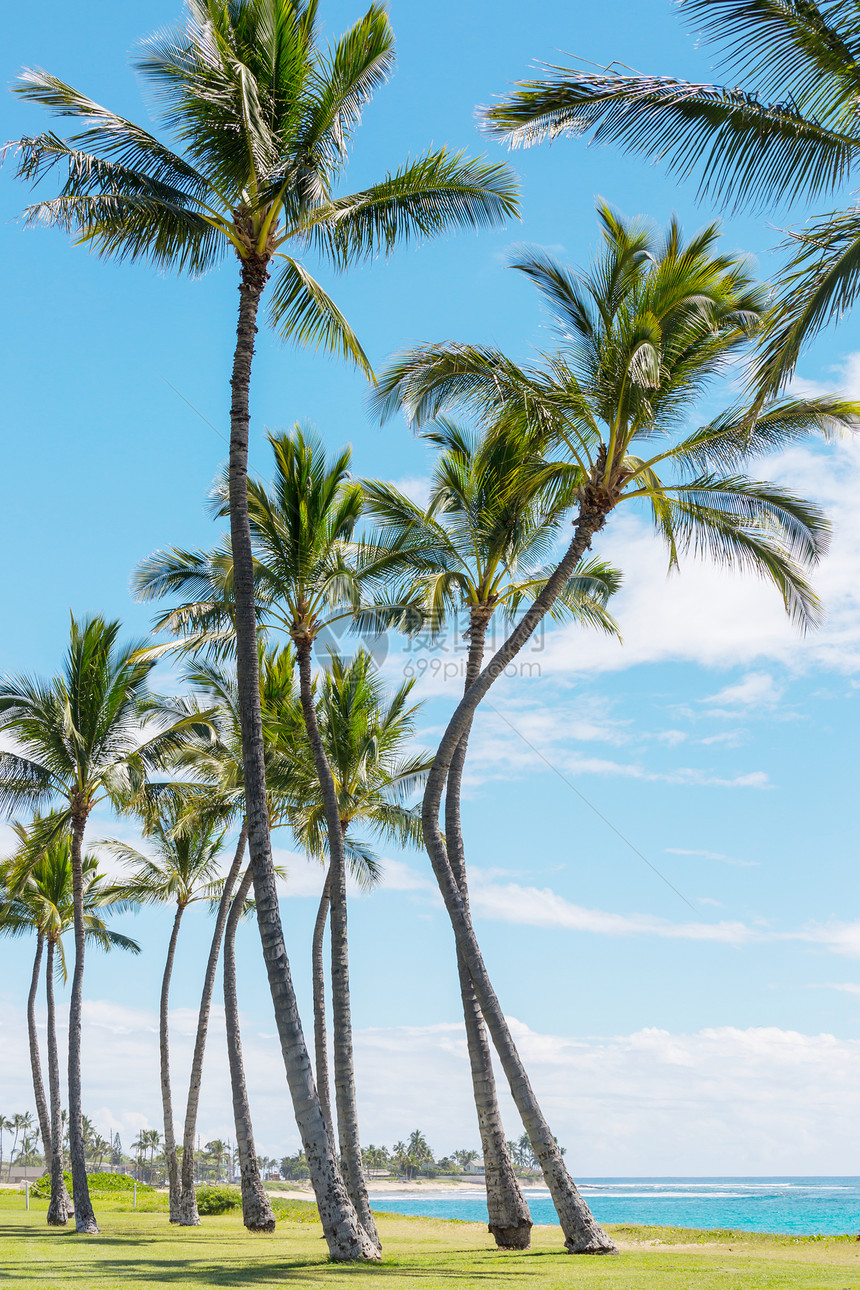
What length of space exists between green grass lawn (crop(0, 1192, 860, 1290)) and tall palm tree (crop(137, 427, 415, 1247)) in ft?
7.78

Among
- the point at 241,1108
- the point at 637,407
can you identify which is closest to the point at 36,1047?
the point at 241,1108

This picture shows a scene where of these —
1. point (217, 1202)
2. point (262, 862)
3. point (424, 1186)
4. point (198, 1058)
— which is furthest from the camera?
point (424, 1186)

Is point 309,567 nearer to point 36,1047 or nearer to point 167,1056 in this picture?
point 167,1056

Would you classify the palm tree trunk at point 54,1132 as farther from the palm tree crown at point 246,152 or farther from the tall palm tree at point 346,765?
the palm tree crown at point 246,152

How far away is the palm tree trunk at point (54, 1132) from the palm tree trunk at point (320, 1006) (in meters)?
5.98

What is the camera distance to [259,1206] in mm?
20000

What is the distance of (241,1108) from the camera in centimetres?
2105

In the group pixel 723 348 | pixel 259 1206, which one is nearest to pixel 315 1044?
pixel 259 1206

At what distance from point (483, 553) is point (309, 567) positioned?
2844mm

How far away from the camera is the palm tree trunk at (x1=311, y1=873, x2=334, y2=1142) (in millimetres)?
20344

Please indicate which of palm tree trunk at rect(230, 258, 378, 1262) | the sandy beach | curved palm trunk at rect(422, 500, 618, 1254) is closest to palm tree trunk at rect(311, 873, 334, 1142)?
curved palm trunk at rect(422, 500, 618, 1254)

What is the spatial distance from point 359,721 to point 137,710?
4956 mm

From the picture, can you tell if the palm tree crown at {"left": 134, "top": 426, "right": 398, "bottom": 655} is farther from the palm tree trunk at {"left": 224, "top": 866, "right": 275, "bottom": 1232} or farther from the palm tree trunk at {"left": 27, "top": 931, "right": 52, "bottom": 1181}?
the palm tree trunk at {"left": 27, "top": 931, "right": 52, "bottom": 1181}

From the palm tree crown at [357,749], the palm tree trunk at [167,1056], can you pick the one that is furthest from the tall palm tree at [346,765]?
the palm tree trunk at [167,1056]
